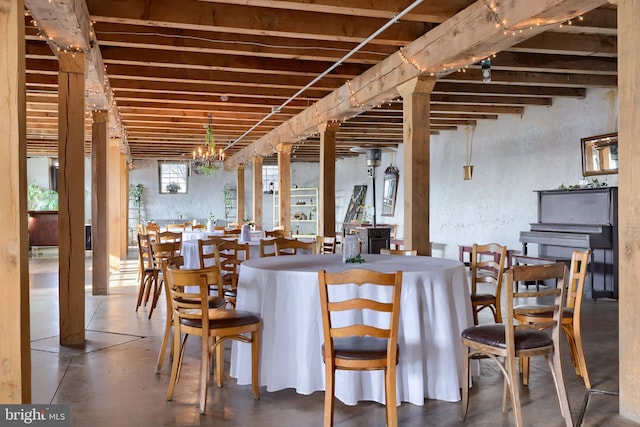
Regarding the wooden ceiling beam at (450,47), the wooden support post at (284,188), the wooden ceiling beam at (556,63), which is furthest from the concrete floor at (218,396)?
the wooden support post at (284,188)

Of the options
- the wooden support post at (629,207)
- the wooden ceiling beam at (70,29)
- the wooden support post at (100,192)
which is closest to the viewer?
the wooden support post at (629,207)

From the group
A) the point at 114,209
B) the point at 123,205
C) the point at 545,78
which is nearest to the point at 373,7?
the point at 545,78

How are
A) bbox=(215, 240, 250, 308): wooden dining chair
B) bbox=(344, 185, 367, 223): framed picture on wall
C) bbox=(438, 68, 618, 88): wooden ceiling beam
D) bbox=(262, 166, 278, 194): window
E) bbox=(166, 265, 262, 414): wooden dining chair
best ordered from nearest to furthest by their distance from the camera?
bbox=(166, 265, 262, 414): wooden dining chair
bbox=(215, 240, 250, 308): wooden dining chair
bbox=(438, 68, 618, 88): wooden ceiling beam
bbox=(344, 185, 367, 223): framed picture on wall
bbox=(262, 166, 278, 194): window

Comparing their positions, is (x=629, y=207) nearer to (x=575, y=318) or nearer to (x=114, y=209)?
(x=575, y=318)

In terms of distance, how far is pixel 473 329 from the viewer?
11.6 ft

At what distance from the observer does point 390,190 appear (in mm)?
16203

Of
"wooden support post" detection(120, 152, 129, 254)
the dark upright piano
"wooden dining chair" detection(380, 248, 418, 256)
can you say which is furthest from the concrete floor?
"wooden support post" detection(120, 152, 129, 254)

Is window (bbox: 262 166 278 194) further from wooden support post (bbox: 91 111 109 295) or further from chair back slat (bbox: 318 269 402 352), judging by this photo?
chair back slat (bbox: 318 269 402 352)

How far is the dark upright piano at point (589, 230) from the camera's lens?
772cm

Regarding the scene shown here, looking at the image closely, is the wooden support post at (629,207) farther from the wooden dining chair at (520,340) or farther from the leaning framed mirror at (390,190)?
the leaning framed mirror at (390,190)

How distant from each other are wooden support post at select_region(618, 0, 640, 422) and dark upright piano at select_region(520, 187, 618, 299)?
4.61m

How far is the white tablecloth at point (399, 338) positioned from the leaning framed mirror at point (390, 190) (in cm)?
1204

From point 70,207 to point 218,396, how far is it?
2740mm

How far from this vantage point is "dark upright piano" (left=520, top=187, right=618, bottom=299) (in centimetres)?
772
